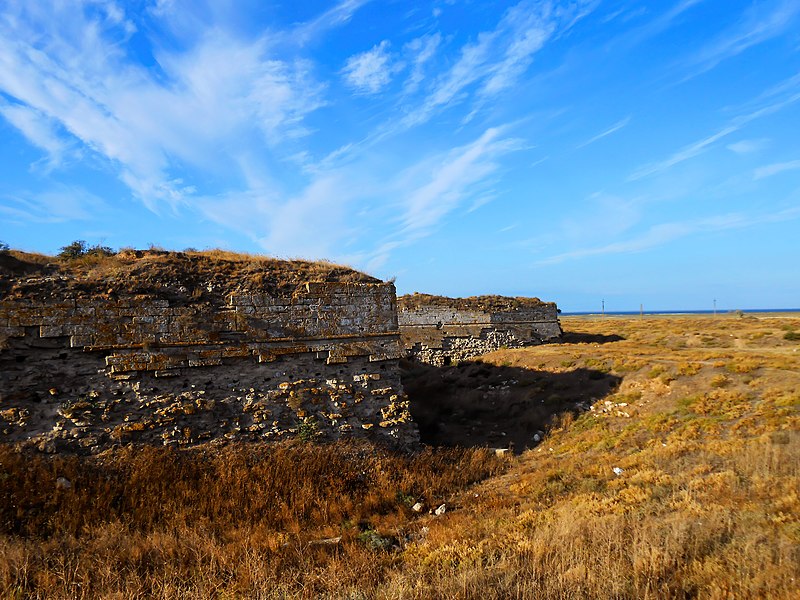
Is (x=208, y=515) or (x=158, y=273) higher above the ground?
(x=158, y=273)

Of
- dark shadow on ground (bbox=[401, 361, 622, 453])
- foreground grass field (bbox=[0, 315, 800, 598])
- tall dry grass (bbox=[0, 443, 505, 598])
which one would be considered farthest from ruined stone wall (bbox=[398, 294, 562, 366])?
tall dry grass (bbox=[0, 443, 505, 598])

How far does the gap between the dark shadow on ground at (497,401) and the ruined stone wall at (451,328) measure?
4072 mm

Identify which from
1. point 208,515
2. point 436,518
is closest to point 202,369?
point 208,515

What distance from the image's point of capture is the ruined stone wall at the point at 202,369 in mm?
7234

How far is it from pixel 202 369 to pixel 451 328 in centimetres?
1577

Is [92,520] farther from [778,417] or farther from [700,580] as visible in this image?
[778,417]

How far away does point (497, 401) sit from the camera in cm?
1424

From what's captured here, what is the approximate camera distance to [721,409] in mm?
10609

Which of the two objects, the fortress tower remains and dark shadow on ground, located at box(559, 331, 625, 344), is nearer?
the fortress tower remains

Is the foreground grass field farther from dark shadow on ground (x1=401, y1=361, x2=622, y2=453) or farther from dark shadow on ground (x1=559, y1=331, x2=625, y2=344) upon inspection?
dark shadow on ground (x1=559, y1=331, x2=625, y2=344)

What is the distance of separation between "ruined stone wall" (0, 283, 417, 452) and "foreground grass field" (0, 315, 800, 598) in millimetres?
522

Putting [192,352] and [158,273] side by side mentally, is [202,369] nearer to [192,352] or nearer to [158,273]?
[192,352]

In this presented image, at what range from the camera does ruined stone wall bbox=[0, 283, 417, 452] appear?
7234 mm

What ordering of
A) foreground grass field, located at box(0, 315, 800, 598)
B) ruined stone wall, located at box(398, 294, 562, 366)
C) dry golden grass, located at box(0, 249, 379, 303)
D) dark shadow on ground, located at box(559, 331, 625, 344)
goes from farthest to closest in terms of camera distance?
1. dark shadow on ground, located at box(559, 331, 625, 344)
2. ruined stone wall, located at box(398, 294, 562, 366)
3. dry golden grass, located at box(0, 249, 379, 303)
4. foreground grass field, located at box(0, 315, 800, 598)
